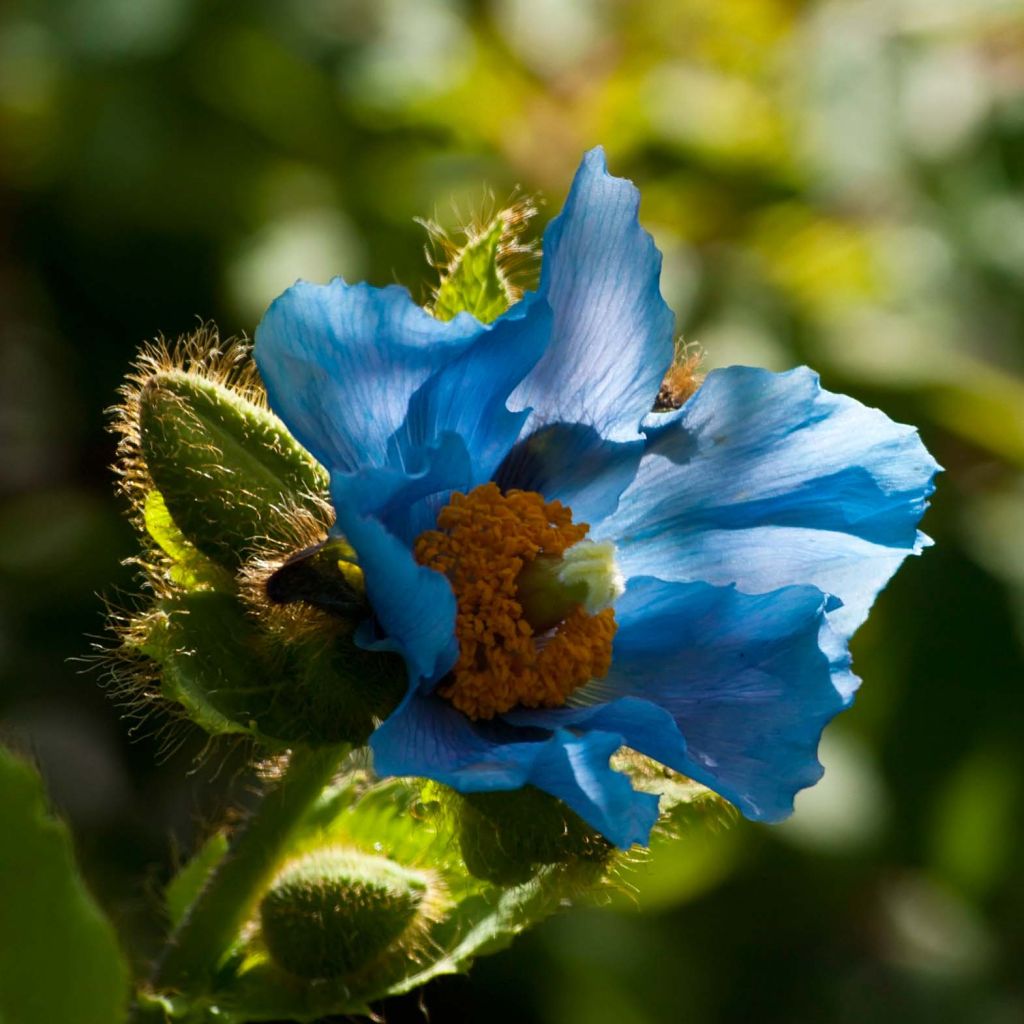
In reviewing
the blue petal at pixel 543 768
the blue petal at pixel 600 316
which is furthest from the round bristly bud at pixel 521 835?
the blue petal at pixel 600 316

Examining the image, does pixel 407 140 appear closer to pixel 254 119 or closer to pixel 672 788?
pixel 254 119

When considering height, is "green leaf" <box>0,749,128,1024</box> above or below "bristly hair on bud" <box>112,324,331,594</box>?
below

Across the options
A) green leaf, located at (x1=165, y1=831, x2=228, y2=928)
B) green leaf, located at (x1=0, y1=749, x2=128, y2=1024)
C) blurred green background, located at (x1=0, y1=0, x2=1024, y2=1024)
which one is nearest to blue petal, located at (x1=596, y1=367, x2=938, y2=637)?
green leaf, located at (x1=165, y1=831, x2=228, y2=928)

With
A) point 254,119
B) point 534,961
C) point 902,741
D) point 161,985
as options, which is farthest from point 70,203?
point 161,985

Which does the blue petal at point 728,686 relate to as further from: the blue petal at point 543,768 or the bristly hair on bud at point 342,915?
the bristly hair on bud at point 342,915

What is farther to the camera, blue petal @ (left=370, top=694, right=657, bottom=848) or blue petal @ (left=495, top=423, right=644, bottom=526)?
blue petal @ (left=495, top=423, right=644, bottom=526)

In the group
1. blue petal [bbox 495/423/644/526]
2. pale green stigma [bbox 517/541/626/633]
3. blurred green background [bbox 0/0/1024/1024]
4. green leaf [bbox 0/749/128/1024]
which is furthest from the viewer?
blurred green background [bbox 0/0/1024/1024]

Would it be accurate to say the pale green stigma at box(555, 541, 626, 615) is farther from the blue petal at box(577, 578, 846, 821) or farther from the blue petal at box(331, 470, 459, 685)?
the blue petal at box(331, 470, 459, 685)

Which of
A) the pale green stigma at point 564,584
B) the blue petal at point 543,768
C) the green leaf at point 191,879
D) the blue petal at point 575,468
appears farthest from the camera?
the green leaf at point 191,879
